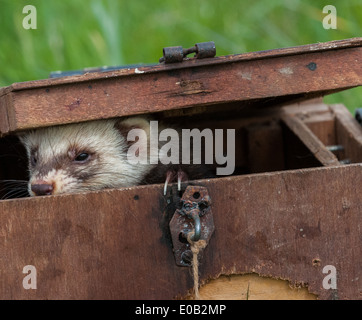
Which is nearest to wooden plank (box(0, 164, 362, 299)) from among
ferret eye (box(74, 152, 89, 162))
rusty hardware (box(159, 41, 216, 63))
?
rusty hardware (box(159, 41, 216, 63))

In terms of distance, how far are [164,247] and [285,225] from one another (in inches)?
14.9

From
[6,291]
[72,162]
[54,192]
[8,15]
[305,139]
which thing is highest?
[8,15]

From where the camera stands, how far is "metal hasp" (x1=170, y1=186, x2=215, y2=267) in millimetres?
1886

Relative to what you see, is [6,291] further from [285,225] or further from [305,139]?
[305,139]

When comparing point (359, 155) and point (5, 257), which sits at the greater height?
point (359, 155)

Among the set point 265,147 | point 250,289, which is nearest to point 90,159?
point 250,289

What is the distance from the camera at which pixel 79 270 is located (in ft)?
6.39

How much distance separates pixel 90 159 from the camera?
239 cm

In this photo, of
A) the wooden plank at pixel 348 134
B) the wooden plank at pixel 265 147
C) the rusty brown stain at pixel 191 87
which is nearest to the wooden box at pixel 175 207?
the rusty brown stain at pixel 191 87

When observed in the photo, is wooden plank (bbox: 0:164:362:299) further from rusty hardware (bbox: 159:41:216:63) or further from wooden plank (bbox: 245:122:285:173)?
wooden plank (bbox: 245:122:285:173)

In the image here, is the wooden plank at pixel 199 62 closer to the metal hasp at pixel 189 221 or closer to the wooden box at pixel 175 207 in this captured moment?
the wooden box at pixel 175 207

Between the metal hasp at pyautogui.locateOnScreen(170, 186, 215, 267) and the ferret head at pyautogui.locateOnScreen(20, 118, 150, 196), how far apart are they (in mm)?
515

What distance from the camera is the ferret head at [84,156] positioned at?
2.28m

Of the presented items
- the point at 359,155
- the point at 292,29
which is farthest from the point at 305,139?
the point at 292,29
